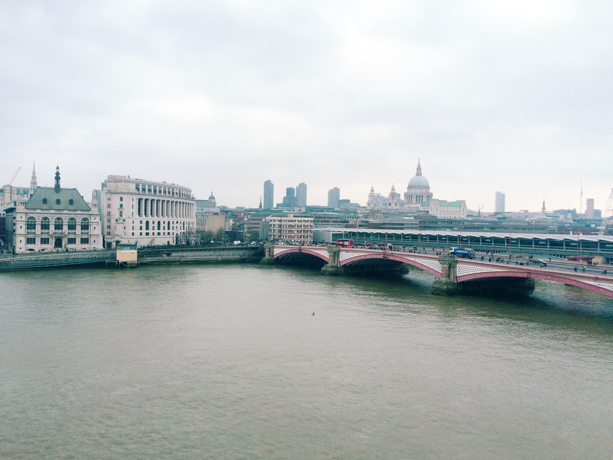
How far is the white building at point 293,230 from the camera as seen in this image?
110688 mm

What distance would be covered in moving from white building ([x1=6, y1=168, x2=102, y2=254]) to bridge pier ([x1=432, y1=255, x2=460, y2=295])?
66.1 m

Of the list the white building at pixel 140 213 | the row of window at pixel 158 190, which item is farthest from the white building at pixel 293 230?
the row of window at pixel 158 190

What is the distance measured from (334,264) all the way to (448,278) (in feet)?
72.7

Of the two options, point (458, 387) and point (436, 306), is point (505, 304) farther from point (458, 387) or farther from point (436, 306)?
point (458, 387)

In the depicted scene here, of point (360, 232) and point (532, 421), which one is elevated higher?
point (360, 232)

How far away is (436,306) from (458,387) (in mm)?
19398

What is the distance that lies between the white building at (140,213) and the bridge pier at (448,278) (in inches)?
2740

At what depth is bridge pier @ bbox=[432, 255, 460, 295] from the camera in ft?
151

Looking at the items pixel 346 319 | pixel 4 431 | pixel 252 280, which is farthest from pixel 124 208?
pixel 4 431

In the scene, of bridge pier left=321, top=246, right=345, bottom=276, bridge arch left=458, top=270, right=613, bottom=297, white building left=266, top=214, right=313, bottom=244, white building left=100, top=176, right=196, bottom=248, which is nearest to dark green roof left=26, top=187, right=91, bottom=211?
white building left=100, top=176, right=196, bottom=248

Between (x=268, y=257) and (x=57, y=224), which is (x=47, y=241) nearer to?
(x=57, y=224)

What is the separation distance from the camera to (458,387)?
72.4ft

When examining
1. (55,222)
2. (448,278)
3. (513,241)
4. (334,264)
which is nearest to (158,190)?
(55,222)

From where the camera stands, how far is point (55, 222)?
81312 mm
